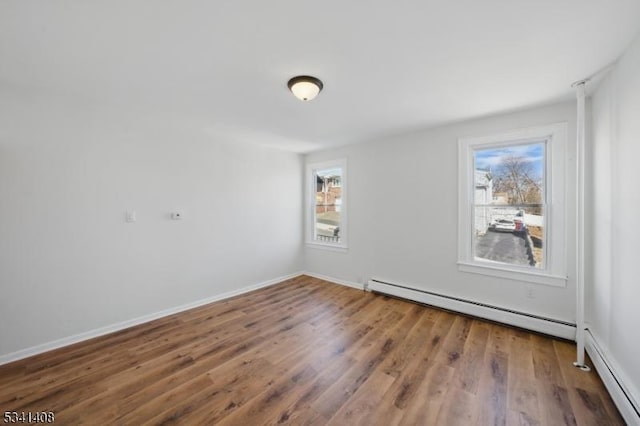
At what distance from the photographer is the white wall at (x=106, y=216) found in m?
2.28

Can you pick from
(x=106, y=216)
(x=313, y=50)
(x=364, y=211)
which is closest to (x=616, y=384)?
(x=364, y=211)

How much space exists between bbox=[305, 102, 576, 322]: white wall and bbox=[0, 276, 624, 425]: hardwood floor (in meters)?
0.44

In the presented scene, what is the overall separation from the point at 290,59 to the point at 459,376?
113 inches

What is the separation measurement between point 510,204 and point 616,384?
71.0 inches

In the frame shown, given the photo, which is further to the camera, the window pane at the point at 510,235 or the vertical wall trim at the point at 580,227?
the window pane at the point at 510,235

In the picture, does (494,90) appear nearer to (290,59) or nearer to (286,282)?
(290,59)

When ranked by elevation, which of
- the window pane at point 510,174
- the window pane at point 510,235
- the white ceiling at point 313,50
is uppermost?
the white ceiling at point 313,50

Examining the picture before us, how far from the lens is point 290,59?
5.98 ft

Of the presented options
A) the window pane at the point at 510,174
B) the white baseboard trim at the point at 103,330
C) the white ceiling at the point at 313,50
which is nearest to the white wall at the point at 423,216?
the window pane at the point at 510,174

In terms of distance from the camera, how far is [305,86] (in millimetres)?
2072

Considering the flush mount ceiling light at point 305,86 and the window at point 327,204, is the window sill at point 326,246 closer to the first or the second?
the window at point 327,204

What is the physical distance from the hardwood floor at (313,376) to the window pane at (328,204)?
1.99 m

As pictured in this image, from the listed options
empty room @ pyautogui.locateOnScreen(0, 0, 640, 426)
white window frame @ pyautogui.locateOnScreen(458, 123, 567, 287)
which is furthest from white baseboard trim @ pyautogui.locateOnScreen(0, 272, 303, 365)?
white window frame @ pyautogui.locateOnScreen(458, 123, 567, 287)

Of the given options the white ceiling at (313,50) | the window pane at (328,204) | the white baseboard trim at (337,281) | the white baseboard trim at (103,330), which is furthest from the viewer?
the window pane at (328,204)
